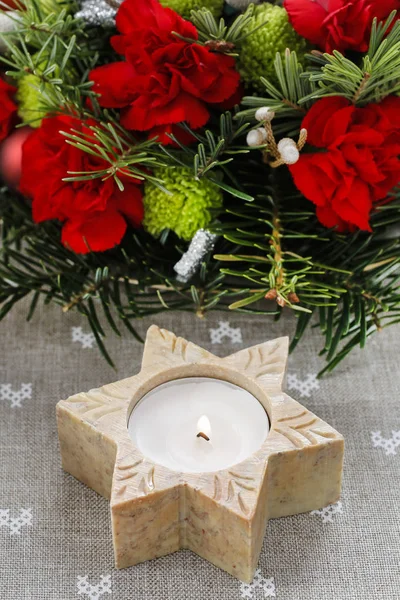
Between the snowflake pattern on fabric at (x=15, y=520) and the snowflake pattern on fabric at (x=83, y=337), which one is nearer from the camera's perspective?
the snowflake pattern on fabric at (x=15, y=520)

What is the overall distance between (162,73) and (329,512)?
0.30m

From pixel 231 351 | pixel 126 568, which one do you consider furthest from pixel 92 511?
pixel 231 351

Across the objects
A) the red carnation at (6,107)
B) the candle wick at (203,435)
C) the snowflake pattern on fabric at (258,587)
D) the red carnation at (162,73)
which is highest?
the red carnation at (162,73)

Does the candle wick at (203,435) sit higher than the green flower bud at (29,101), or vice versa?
the green flower bud at (29,101)

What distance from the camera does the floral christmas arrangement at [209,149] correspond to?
20.2 inches

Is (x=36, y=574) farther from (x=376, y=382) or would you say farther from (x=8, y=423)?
(x=376, y=382)

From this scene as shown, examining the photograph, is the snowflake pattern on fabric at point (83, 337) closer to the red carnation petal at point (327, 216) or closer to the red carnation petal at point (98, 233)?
the red carnation petal at point (98, 233)

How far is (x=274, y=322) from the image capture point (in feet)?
2.02

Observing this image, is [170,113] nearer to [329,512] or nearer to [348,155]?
[348,155]

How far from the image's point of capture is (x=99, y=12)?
562 millimetres

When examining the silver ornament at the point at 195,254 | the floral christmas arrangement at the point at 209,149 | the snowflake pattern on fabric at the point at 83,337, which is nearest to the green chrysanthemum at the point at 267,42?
the floral christmas arrangement at the point at 209,149

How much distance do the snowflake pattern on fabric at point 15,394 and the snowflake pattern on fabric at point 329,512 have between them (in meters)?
0.21

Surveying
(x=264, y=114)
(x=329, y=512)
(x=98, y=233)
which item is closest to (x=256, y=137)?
(x=264, y=114)

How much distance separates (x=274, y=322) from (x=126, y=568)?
0.23 m
